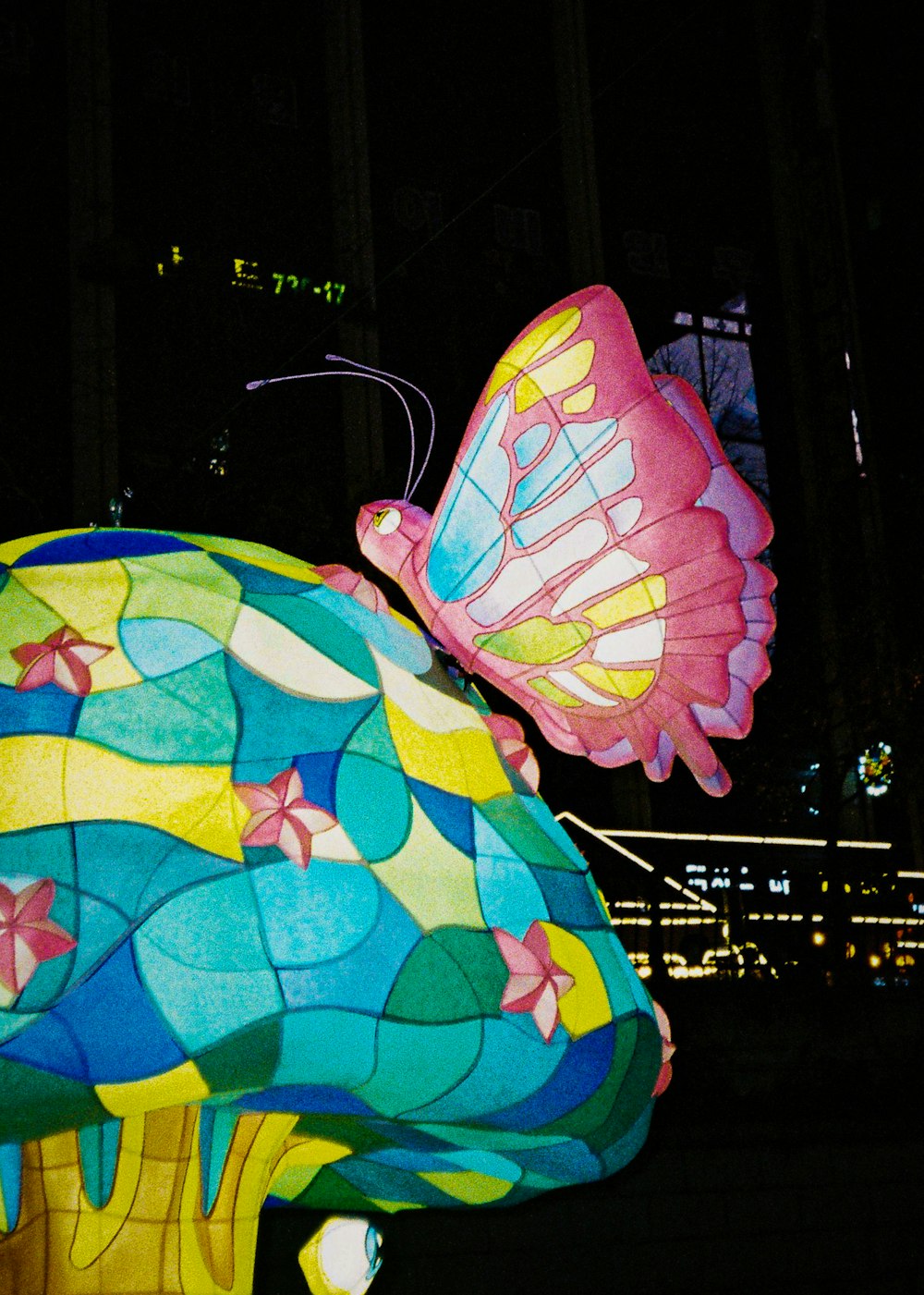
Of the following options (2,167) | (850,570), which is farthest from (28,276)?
(850,570)

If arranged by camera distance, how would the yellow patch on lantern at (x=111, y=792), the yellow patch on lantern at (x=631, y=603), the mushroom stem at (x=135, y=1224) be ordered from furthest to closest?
the yellow patch on lantern at (x=631, y=603), the mushroom stem at (x=135, y=1224), the yellow patch on lantern at (x=111, y=792)

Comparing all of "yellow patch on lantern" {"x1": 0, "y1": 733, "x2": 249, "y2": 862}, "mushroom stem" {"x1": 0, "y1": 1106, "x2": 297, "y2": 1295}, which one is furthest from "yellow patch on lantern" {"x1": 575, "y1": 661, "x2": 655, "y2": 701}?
"mushroom stem" {"x1": 0, "y1": 1106, "x2": 297, "y2": 1295}

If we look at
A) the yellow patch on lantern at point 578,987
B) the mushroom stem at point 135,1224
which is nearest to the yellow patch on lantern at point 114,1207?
the mushroom stem at point 135,1224

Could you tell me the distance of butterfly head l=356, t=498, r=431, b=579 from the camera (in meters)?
4.29

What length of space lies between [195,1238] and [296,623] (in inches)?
62.3

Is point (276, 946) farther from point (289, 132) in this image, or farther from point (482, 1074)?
point (289, 132)

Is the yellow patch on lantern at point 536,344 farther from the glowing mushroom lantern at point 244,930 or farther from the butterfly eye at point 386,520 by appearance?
the glowing mushroom lantern at point 244,930

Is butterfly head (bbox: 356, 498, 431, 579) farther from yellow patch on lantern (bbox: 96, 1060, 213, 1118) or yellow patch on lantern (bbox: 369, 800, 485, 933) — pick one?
yellow patch on lantern (bbox: 96, 1060, 213, 1118)

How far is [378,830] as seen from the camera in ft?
11.3

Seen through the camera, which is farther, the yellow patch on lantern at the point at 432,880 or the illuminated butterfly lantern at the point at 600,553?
the illuminated butterfly lantern at the point at 600,553

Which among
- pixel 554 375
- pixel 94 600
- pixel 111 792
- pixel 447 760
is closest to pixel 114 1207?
pixel 111 792

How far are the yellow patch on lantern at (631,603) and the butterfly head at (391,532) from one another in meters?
0.64

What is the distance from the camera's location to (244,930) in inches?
126

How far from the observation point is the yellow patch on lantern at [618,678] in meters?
4.03
